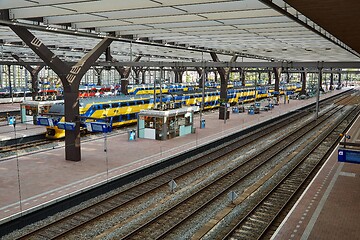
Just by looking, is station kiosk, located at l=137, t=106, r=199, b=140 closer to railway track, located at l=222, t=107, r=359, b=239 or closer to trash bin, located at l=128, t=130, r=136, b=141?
trash bin, located at l=128, t=130, r=136, b=141

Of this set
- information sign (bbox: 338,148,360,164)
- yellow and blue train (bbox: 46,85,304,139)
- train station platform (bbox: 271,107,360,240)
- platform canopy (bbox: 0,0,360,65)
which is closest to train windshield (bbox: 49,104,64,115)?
yellow and blue train (bbox: 46,85,304,139)

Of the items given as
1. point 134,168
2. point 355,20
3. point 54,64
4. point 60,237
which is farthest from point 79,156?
point 355,20

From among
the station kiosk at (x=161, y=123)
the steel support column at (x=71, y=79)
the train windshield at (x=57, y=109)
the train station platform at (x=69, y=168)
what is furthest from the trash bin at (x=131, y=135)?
the steel support column at (x=71, y=79)

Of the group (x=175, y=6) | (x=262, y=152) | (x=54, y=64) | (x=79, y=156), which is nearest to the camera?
(x=175, y=6)

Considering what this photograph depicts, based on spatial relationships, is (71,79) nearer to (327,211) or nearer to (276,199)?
(276,199)

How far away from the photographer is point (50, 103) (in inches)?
1196

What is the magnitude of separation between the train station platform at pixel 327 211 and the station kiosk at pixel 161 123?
38.5ft

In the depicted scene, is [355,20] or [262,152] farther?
[262,152]

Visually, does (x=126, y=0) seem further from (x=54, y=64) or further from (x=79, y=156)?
(x=79, y=156)

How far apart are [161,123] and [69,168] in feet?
31.0

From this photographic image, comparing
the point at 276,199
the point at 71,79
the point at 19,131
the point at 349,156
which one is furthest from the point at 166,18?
the point at 19,131

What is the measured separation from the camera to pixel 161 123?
86.0ft

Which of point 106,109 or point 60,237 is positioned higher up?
point 106,109

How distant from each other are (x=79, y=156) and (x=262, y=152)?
39.8 feet
